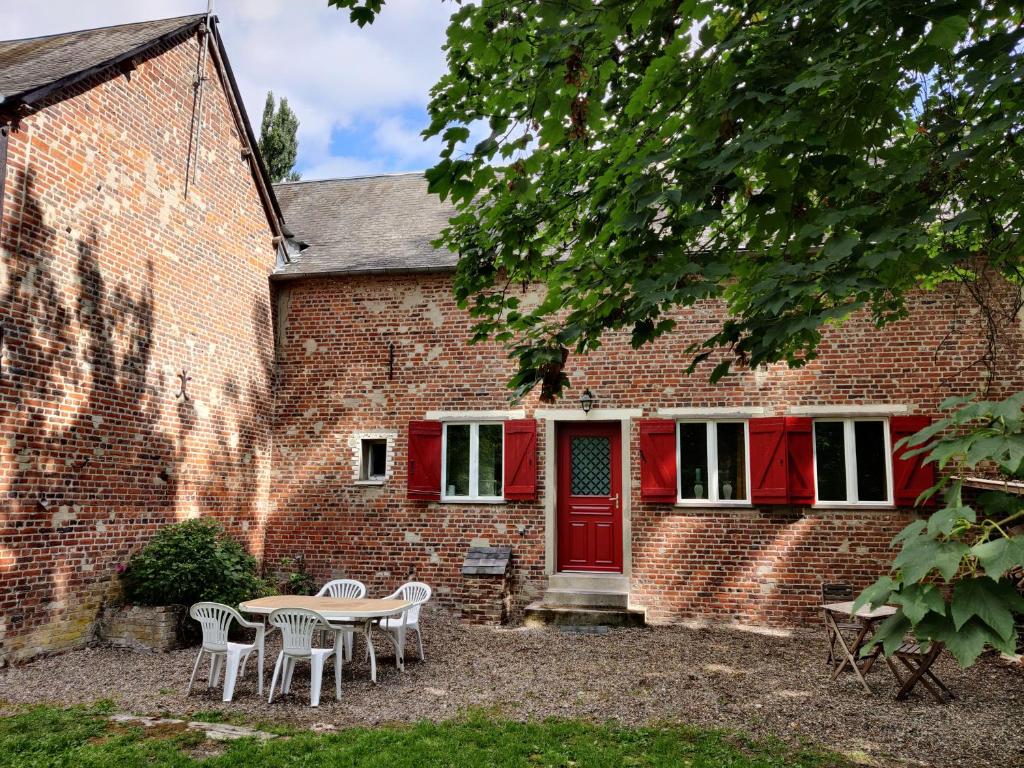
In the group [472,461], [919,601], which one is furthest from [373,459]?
[919,601]

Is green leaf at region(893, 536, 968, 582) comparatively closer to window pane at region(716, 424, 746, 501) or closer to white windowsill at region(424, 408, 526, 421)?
window pane at region(716, 424, 746, 501)

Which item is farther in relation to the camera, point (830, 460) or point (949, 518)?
point (830, 460)

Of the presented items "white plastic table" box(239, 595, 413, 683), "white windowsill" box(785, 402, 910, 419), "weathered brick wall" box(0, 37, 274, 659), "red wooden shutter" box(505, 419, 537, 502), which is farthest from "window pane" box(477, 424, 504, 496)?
"white windowsill" box(785, 402, 910, 419)

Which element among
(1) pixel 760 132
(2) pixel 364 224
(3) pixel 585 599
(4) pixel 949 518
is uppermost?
(2) pixel 364 224

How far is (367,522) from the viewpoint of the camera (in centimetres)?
1088

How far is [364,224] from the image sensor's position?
12.9 meters

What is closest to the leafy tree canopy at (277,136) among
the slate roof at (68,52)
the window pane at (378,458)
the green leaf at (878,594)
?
the slate roof at (68,52)

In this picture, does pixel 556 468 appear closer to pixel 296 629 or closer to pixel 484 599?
pixel 484 599

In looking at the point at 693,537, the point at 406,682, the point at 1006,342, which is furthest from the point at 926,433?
the point at 1006,342

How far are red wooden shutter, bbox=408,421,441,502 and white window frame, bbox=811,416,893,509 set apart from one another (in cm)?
525

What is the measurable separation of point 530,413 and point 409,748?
619cm

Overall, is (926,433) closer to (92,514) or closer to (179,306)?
(92,514)

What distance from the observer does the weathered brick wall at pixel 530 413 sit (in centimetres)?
954

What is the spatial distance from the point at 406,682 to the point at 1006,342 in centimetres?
855
